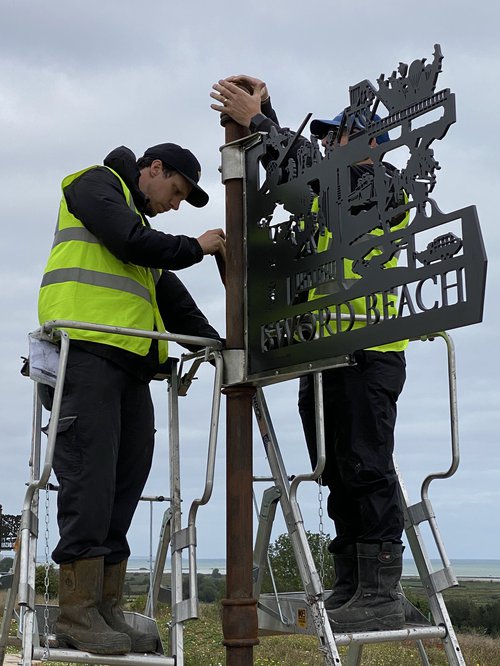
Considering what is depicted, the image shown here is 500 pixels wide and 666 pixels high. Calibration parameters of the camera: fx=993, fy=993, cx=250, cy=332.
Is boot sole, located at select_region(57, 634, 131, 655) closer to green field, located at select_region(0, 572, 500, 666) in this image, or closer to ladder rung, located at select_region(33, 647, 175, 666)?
ladder rung, located at select_region(33, 647, 175, 666)

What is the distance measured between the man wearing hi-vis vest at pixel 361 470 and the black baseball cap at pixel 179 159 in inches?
11.4

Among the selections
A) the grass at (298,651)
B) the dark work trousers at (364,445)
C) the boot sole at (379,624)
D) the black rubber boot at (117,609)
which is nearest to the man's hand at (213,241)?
the dark work trousers at (364,445)

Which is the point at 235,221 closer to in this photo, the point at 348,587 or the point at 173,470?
the point at 173,470

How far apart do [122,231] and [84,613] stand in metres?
1.65

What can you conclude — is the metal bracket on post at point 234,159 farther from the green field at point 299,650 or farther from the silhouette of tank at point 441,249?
the green field at point 299,650

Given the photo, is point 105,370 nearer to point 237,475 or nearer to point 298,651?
point 237,475

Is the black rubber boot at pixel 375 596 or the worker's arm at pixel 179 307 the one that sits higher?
the worker's arm at pixel 179 307

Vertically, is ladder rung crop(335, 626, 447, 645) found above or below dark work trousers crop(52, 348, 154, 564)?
below

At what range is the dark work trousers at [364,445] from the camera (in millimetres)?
4770

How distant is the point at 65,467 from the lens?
4.17 metres

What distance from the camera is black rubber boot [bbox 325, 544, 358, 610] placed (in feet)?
16.4

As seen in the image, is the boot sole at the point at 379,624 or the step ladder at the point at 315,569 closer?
the step ladder at the point at 315,569

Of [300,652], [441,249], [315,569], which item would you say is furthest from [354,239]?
[300,652]

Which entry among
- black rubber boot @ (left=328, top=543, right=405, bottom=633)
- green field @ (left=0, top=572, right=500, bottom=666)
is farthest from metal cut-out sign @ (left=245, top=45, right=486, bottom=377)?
green field @ (left=0, top=572, right=500, bottom=666)
